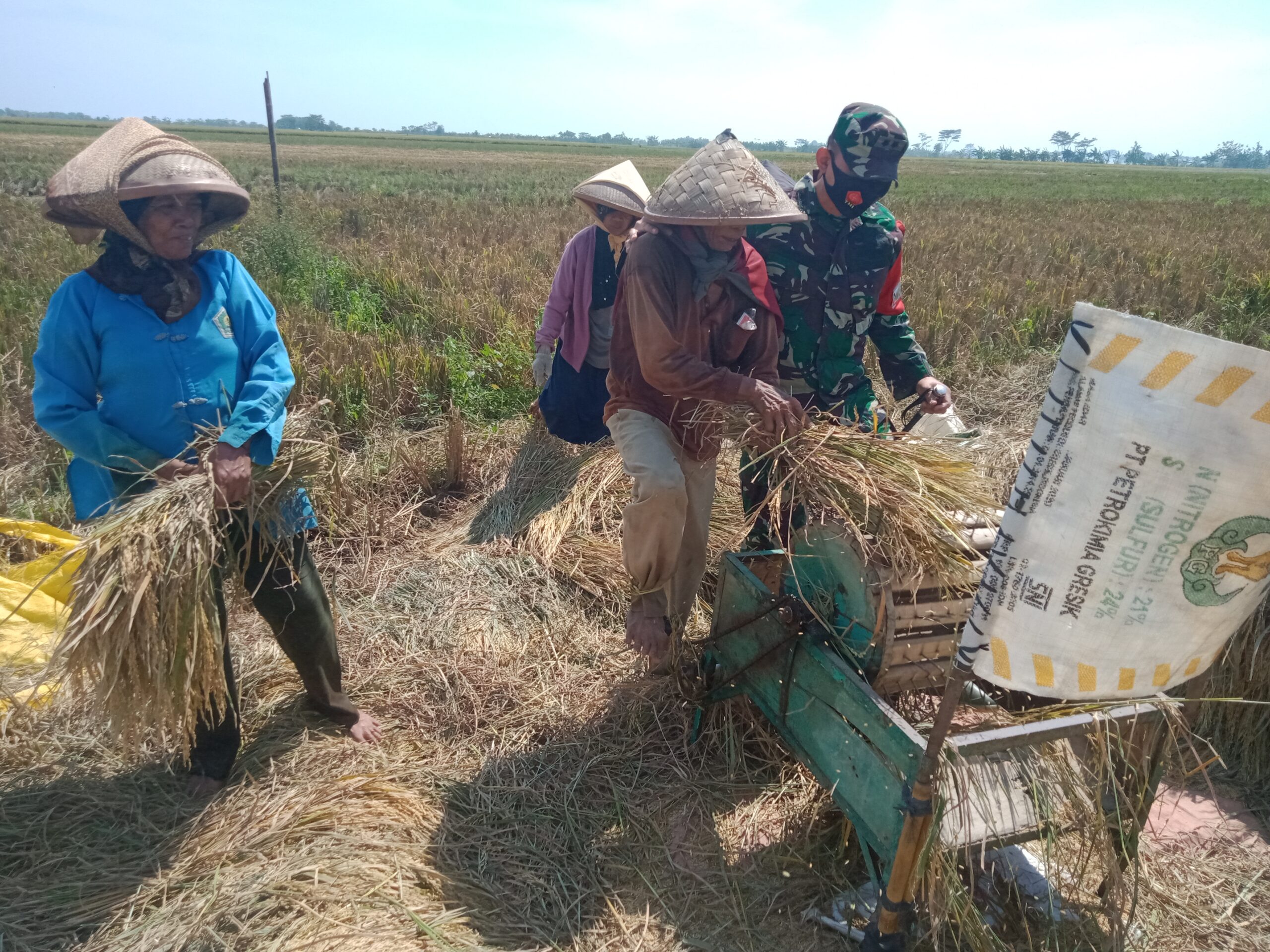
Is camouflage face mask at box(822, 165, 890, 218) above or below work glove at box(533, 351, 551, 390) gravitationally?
above

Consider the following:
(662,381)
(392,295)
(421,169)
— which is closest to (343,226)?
(392,295)

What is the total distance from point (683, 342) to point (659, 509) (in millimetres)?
541

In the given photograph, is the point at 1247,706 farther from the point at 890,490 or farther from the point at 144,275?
the point at 144,275

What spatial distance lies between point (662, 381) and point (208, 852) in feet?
6.36

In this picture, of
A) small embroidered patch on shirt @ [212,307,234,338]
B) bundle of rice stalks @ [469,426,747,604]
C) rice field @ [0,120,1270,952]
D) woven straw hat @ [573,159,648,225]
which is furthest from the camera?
woven straw hat @ [573,159,648,225]

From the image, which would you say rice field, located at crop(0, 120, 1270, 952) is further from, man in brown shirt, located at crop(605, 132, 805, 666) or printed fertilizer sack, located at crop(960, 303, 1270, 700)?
printed fertilizer sack, located at crop(960, 303, 1270, 700)

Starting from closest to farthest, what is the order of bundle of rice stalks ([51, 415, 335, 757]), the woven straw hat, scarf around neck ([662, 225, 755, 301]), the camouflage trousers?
bundle of rice stalks ([51, 415, 335, 757]) → scarf around neck ([662, 225, 755, 301]) → the camouflage trousers → the woven straw hat

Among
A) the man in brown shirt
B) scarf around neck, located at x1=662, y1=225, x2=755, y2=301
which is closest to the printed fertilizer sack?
the man in brown shirt

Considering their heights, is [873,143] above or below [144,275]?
above

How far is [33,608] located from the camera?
9.99ft

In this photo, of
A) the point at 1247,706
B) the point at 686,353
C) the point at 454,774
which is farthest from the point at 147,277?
the point at 1247,706

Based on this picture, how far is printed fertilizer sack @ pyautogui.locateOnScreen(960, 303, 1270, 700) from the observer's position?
4.27ft

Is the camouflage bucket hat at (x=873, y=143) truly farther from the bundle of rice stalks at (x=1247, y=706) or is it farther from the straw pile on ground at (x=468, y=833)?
the bundle of rice stalks at (x=1247, y=706)

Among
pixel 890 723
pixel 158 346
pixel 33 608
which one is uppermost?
pixel 158 346
